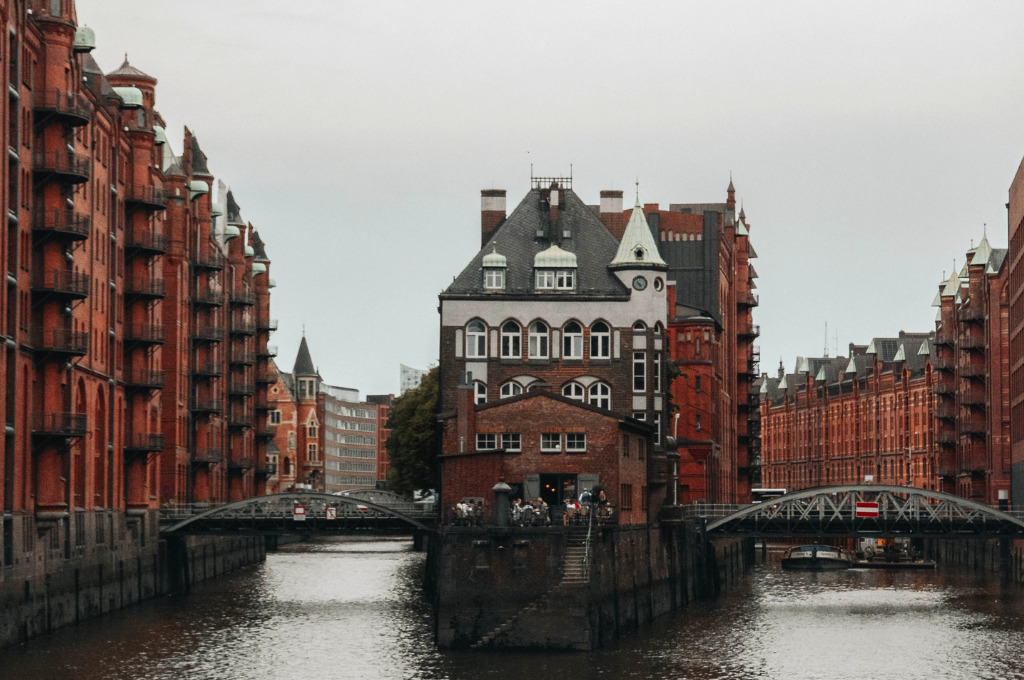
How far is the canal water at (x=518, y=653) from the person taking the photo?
60.8m

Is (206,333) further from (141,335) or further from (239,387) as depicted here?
(239,387)

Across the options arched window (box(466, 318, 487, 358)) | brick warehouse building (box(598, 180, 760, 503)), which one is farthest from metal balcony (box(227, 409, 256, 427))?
arched window (box(466, 318, 487, 358))

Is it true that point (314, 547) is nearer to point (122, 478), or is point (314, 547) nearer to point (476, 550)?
point (122, 478)

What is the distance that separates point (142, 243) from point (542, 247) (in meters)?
20.5

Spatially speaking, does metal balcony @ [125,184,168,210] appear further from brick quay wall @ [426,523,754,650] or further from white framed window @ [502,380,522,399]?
brick quay wall @ [426,523,754,650]

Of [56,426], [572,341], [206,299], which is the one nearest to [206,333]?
[206,299]

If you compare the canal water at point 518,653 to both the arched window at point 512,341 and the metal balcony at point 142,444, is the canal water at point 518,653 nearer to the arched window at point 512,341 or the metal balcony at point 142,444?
the metal balcony at point 142,444

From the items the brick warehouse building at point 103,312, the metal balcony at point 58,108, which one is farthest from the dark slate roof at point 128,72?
the metal balcony at point 58,108

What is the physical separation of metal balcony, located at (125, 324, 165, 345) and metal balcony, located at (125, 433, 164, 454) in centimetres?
458

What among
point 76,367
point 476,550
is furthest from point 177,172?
point 476,550

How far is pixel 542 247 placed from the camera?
97.4 meters

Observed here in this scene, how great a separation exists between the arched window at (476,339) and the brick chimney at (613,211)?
14.9 metres

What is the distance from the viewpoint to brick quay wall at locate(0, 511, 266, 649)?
65.6 m

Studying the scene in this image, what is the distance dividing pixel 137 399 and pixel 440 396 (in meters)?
15.0
